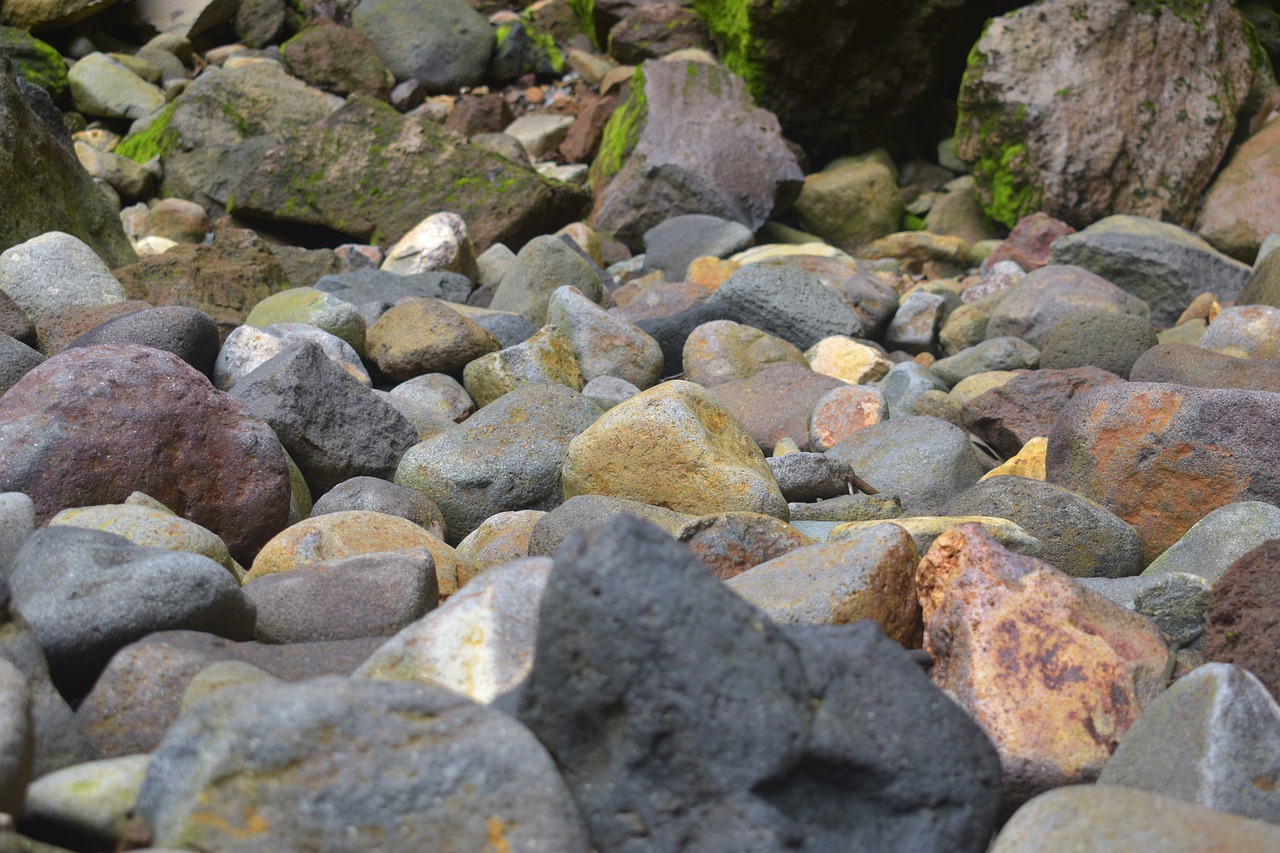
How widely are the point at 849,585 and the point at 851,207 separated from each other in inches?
335

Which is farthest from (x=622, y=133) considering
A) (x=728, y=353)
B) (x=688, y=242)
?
(x=728, y=353)

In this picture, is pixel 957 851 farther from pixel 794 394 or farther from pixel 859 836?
pixel 794 394

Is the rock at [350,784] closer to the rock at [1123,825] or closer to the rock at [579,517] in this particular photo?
the rock at [1123,825]

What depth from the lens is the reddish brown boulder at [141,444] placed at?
10.4ft

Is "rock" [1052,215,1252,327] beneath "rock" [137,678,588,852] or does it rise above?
beneath

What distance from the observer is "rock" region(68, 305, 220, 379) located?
4238 mm

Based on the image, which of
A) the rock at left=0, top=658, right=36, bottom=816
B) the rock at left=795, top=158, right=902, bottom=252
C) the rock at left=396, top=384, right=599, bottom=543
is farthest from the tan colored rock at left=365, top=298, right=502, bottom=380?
the rock at left=795, top=158, right=902, bottom=252

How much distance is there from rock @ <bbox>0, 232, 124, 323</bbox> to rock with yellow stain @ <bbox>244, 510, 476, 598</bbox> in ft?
8.45

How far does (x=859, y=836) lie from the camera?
1.71m

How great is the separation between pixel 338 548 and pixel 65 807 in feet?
4.70

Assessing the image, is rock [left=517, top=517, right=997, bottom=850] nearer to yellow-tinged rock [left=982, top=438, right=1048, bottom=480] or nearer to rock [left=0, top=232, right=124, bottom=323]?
yellow-tinged rock [left=982, top=438, right=1048, bottom=480]

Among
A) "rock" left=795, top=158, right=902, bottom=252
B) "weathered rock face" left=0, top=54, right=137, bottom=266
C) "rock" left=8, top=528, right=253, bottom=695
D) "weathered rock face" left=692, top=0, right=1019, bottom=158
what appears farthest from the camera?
"weathered rock face" left=692, top=0, right=1019, bottom=158

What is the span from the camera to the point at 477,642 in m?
2.04

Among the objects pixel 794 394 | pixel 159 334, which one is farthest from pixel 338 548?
pixel 794 394
